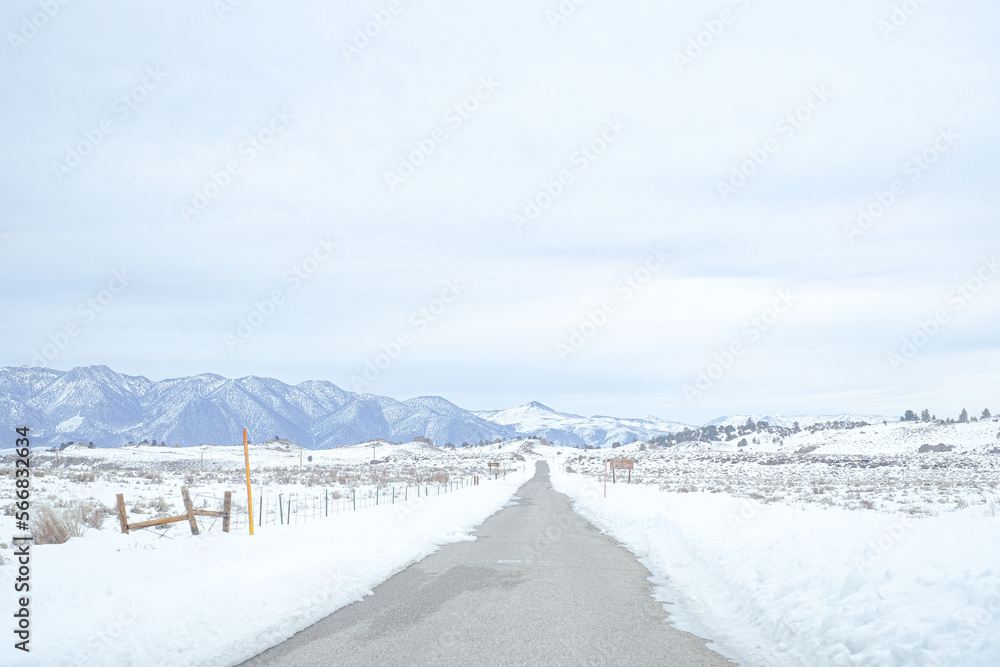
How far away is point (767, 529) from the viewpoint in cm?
1291

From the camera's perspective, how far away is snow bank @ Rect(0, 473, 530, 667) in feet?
22.0

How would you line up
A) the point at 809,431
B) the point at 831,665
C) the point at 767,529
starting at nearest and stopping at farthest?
1. the point at 831,665
2. the point at 767,529
3. the point at 809,431

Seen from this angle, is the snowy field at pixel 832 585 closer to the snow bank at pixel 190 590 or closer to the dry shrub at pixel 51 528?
the snow bank at pixel 190 590

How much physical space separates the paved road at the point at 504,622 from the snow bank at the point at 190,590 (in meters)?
0.56

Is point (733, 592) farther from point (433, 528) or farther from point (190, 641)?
point (433, 528)

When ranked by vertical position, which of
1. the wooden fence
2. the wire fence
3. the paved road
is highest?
the wooden fence

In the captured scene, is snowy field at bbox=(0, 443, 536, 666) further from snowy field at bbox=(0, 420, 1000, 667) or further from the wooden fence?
the wooden fence

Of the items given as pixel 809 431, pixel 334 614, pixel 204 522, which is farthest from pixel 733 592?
pixel 809 431

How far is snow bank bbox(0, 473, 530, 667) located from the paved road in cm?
56

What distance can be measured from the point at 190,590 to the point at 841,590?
8.41 metres

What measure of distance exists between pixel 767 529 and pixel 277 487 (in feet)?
103

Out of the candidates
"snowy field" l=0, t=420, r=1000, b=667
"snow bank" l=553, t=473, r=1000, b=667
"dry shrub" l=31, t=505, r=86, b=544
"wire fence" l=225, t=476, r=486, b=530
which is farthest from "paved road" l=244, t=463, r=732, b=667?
"wire fence" l=225, t=476, r=486, b=530

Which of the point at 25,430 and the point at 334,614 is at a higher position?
the point at 25,430

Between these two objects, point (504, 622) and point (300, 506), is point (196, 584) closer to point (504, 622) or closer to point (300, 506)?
point (504, 622)
